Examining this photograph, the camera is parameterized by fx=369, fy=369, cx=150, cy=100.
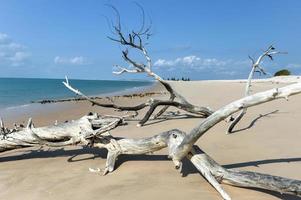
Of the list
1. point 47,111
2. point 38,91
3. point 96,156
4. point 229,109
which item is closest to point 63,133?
point 96,156

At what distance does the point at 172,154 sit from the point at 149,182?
51cm

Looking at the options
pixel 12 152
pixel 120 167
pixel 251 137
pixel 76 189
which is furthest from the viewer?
pixel 251 137

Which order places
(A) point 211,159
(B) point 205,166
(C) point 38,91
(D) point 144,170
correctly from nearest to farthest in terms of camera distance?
1. (B) point 205,166
2. (A) point 211,159
3. (D) point 144,170
4. (C) point 38,91

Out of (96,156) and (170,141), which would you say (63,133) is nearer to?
(96,156)

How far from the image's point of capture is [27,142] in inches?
258

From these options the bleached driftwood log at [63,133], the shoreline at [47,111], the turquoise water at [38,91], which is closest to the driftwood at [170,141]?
the bleached driftwood log at [63,133]

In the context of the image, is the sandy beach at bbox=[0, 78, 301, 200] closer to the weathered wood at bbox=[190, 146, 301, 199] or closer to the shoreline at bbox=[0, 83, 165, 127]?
the weathered wood at bbox=[190, 146, 301, 199]

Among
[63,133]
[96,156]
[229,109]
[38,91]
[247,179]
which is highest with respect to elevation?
[229,109]

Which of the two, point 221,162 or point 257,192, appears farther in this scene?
point 221,162

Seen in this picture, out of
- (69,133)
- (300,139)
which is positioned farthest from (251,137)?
(69,133)

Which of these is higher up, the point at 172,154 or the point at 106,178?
the point at 172,154

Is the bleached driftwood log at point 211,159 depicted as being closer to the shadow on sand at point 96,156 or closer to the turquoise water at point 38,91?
the shadow on sand at point 96,156

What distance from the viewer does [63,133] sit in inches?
250

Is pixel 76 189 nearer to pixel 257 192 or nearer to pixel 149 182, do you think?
pixel 149 182
